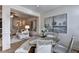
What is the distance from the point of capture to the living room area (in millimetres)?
1498

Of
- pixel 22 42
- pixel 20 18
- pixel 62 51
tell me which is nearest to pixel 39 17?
pixel 20 18

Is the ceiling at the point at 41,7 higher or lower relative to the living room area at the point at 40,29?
higher

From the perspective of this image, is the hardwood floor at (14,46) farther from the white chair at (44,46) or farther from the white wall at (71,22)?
the white wall at (71,22)

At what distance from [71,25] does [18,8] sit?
85cm

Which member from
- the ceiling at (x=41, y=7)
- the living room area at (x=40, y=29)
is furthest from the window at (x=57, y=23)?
the ceiling at (x=41, y=7)

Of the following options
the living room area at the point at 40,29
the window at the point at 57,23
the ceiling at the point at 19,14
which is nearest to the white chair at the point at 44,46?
the living room area at the point at 40,29

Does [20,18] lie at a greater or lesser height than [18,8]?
lesser

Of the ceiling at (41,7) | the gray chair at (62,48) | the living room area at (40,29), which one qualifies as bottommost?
the gray chair at (62,48)

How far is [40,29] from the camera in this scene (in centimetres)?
160

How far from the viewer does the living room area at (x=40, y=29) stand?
1498 millimetres

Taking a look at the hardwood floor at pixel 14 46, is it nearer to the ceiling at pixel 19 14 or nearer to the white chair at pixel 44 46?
the white chair at pixel 44 46

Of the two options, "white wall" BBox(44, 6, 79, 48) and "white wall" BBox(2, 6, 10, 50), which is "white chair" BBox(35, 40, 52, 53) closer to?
"white wall" BBox(44, 6, 79, 48)

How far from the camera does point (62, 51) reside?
5.07ft
